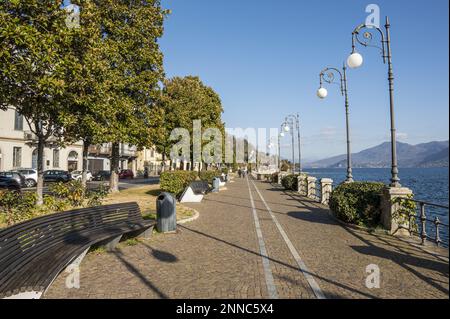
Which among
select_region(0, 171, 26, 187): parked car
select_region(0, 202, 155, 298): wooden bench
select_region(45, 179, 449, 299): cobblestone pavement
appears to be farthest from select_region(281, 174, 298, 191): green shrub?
select_region(0, 171, 26, 187): parked car

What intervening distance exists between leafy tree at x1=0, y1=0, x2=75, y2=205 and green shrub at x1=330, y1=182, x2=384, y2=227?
901 centimetres

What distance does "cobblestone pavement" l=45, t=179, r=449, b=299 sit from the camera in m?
5.21

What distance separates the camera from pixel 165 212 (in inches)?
382

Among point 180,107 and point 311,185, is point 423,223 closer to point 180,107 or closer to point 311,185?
point 311,185

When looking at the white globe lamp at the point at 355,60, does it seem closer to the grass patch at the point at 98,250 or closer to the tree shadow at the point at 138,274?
the tree shadow at the point at 138,274

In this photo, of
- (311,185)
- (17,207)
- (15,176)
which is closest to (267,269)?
(17,207)

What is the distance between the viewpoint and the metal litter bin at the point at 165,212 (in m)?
9.61

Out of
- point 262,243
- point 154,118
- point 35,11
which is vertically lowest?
point 262,243

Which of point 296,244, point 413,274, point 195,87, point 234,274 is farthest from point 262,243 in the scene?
point 195,87

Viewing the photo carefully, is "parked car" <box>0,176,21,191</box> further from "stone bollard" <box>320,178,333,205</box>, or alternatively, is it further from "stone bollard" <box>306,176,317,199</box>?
"stone bollard" <box>320,178,333,205</box>

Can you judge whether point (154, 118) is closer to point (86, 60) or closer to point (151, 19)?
point (151, 19)

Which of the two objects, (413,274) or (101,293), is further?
(413,274)

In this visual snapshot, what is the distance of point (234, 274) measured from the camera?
606 cm

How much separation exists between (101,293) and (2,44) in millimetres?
7152
